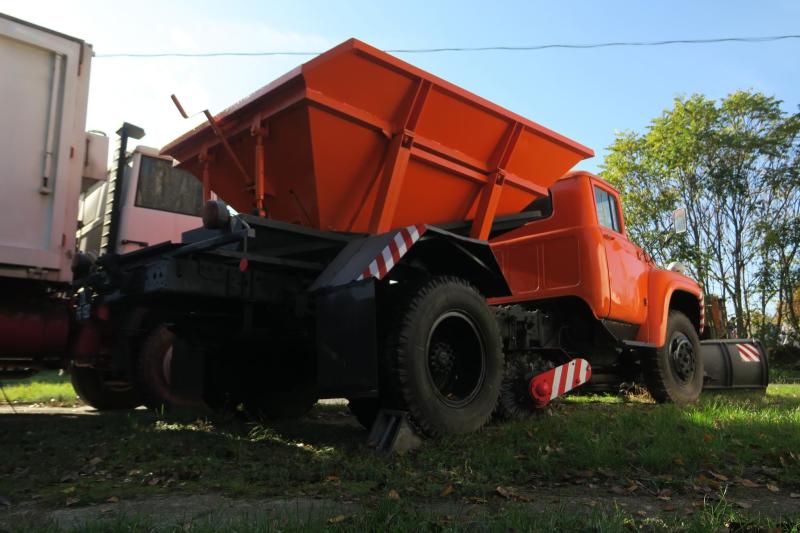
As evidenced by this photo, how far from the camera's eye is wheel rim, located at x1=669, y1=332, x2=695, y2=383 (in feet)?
24.1

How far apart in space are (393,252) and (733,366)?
7.07m

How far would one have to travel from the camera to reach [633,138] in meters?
21.8

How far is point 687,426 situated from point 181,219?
17.7ft

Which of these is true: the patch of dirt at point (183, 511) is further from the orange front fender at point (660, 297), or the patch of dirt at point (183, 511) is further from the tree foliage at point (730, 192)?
the tree foliage at point (730, 192)

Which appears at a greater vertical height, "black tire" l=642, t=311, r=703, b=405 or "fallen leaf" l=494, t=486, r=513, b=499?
"black tire" l=642, t=311, r=703, b=405

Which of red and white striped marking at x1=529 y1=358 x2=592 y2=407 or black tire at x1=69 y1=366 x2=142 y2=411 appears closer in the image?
red and white striped marking at x1=529 y1=358 x2=592 y2=407

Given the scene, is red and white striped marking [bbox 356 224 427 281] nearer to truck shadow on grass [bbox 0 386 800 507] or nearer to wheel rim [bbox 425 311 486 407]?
wheel rim [bbox 425 311 486 407]

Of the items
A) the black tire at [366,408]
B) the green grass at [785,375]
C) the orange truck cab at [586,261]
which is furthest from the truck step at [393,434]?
the green grass at [785,375]

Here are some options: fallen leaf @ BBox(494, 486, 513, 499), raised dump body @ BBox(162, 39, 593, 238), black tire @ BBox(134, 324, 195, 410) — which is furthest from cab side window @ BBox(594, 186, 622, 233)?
black tire @ BBox(134, 324, 195, 410)

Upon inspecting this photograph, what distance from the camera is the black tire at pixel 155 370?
5910 mm

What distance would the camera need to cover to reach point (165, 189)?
675 centimetres

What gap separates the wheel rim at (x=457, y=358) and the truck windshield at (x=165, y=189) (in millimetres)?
3422

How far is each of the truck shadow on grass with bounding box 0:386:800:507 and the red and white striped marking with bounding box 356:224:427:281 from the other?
3.71 feet

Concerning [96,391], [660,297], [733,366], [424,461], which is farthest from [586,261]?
[96,391]
